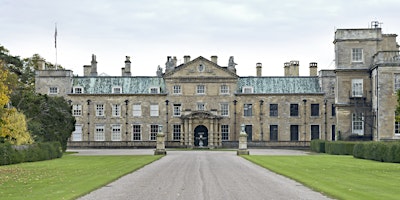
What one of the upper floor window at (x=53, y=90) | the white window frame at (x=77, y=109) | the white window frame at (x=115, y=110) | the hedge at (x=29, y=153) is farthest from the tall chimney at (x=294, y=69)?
the hedge at (x=29, y=153)

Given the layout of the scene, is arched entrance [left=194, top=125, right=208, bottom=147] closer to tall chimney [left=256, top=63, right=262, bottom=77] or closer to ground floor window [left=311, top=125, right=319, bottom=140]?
tall chimney [left=256, top=63, right=262, bottom=77]

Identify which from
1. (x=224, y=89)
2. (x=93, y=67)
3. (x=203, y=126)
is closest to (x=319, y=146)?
(x=203, y=126)

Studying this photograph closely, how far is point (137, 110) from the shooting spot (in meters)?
79.3

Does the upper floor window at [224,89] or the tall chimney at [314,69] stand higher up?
the tall chimney at [314,69]

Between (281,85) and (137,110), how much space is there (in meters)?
16.7

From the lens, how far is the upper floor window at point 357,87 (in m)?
64.5

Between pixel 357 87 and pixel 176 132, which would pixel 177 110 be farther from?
pixel 357 87

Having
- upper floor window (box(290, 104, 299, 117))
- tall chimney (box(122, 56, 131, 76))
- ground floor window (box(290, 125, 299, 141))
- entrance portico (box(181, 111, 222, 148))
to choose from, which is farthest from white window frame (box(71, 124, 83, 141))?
upper floor window (box(290, 104, 299, 117))

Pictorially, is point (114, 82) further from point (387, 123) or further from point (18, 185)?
point (18, 185)

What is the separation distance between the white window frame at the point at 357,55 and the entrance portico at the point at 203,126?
18.2m

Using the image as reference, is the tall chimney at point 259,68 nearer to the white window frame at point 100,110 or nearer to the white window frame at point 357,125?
the white window frame at point 100,110

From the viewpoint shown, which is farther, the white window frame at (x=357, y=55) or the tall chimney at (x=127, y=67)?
the tall chimney at (x=127, y=67)

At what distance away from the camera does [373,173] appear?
2902cm

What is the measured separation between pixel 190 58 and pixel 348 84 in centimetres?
2225
